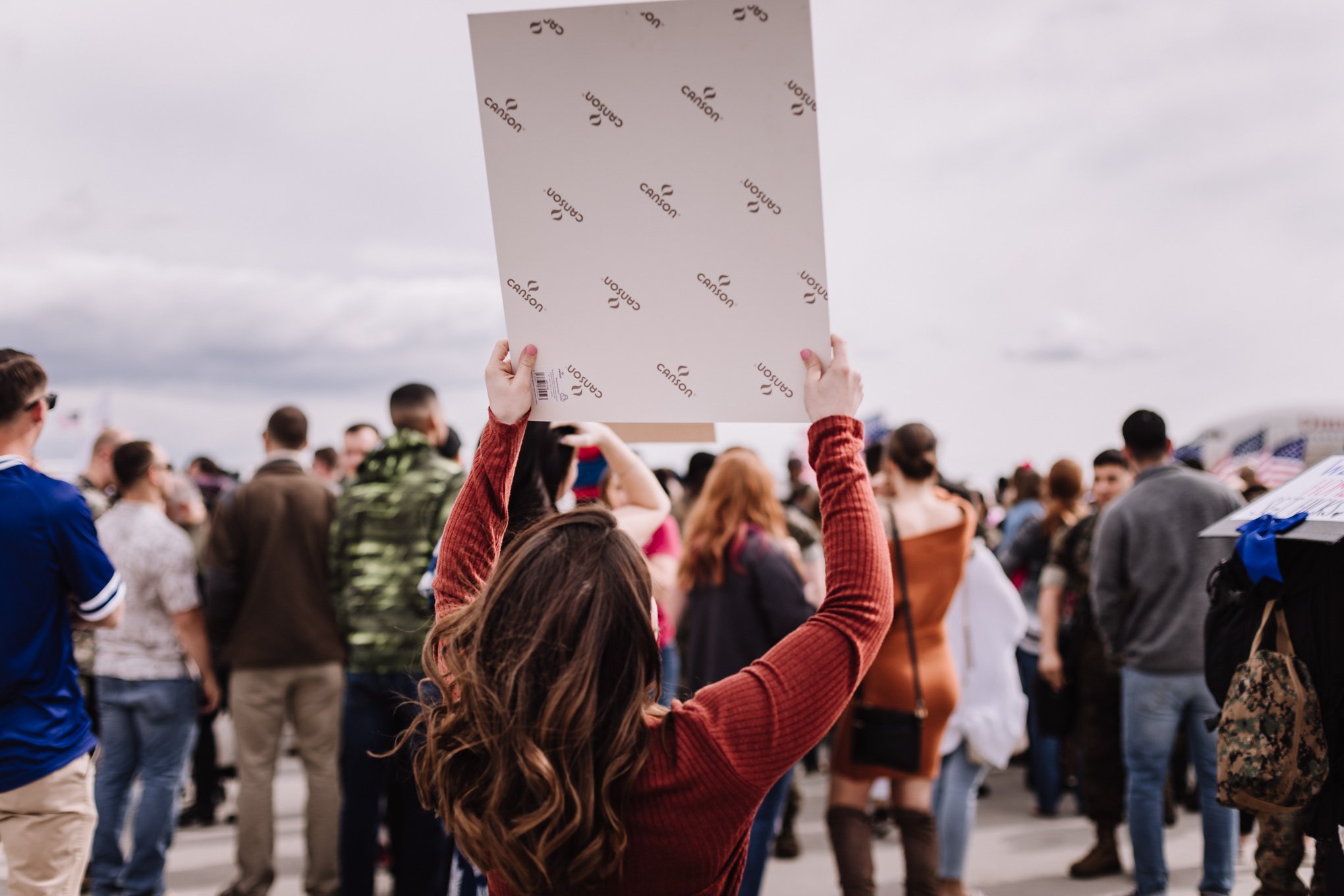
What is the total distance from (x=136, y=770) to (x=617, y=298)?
4249 millimetres

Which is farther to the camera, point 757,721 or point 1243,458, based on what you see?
point 1243,458

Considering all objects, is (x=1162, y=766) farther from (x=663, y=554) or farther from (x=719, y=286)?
(x=719, y=286)

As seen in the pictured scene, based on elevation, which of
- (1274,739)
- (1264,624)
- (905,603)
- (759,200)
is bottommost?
(1274,739)

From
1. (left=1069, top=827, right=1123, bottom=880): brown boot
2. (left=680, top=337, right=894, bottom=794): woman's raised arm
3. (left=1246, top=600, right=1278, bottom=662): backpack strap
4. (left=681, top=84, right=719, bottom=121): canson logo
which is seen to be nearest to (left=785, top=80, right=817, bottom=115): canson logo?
(left=681, top=84, right=719, bottom=121): canson logo

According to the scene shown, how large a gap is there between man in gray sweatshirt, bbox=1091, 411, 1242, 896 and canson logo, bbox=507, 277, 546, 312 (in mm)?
3638

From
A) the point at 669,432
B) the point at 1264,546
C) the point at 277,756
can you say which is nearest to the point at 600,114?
the point at 669,432

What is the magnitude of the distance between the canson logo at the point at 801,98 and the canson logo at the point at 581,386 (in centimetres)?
55

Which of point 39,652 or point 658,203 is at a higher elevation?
point 658,203

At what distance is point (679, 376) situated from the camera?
171 cm

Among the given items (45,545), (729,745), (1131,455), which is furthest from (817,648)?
(1131,455)

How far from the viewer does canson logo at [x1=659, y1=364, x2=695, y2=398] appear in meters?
1.71

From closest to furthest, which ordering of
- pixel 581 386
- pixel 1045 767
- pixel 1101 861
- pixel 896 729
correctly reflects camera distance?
1. pixel 581 386
2. pixel 896 729
3. pixel 1101 861
4. pixel 1045 767

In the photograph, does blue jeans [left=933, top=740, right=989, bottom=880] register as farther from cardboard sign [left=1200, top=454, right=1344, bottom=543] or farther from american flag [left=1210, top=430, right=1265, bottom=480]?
american flag [left=1210, top=430, right=1265, bottom=480]

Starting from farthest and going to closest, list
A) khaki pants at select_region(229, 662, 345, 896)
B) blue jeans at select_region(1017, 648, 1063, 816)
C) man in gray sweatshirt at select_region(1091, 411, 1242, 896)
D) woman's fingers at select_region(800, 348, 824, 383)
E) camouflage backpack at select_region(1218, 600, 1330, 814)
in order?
blue jeans at select_region(1017, 648, 1063, 816), khaki pants at select_region(229, 662, 345, 896), man in gray sweatshirt at select_region(1091, 411, 1242, 896), camouflage backpack at select_region(1218, 600, 1330, 814), woman's fingers at select_region(800, 348, 824, 383)
